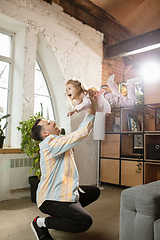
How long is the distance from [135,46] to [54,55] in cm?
173

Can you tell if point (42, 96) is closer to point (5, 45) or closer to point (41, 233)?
point (5, 45)

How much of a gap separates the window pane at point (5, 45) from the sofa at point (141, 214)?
3396 millimetres

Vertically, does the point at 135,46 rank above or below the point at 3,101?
above

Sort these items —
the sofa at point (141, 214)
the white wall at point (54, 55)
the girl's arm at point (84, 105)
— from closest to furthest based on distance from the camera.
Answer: the sofa at point (141, 214), the girl's arm at point (84, 105), the white wall at point (54, 55)

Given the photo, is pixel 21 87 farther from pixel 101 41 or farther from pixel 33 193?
pixel 101 41

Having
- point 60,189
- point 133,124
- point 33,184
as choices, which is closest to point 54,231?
point 60,189

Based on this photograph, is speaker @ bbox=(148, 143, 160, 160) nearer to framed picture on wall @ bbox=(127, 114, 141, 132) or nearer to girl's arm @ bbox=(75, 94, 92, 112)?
framed picture on wall @ bbox=(127, 114, 141, 132)

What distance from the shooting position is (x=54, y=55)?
4.21m

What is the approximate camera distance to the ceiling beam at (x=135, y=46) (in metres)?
4.34

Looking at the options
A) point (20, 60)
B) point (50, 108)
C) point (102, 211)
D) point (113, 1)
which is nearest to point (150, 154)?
point (102, 211)

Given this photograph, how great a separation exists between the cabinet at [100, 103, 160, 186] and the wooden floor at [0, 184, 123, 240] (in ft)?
2.47

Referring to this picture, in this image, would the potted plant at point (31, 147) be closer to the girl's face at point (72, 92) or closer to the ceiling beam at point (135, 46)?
the girl's face at point (72, 92)

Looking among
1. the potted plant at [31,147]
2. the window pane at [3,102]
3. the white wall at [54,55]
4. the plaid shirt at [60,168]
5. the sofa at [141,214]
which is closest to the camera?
the sofa at [141,214]

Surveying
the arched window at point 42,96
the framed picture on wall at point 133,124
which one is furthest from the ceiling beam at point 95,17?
the framed picture on wall at point 133,124
